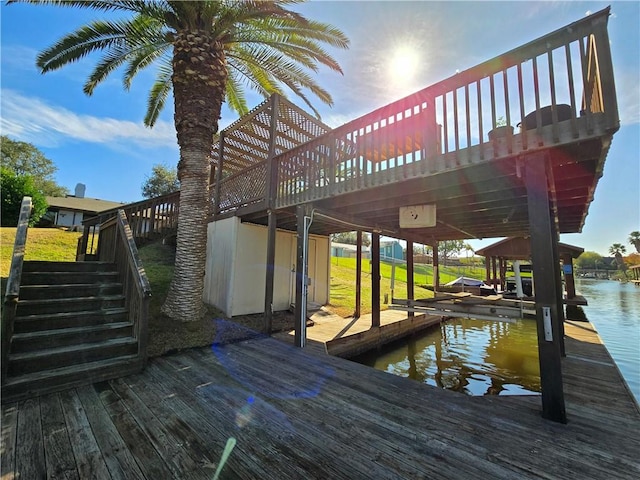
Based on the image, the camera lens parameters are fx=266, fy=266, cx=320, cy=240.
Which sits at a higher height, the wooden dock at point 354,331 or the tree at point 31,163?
the tree at point 31,163

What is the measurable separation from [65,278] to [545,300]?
23.5 feet

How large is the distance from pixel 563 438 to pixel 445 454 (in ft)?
3.94

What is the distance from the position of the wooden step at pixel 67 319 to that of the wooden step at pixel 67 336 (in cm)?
10

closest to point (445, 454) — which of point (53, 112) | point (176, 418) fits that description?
point (176, 418)

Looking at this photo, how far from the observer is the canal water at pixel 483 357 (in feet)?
16.3

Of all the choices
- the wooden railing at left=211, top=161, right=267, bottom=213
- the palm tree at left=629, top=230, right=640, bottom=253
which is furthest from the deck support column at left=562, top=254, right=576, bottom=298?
the palm tree at left=629, top=230, right=640, bottom=253

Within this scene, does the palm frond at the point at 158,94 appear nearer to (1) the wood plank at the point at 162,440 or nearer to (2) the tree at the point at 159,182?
(1) the wood plank at the point at 162,440

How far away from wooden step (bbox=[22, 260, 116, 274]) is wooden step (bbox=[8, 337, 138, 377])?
2.21 m

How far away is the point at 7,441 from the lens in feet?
7.20

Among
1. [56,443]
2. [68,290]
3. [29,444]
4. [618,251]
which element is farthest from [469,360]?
[618,251]

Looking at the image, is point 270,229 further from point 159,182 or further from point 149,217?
point 159,182

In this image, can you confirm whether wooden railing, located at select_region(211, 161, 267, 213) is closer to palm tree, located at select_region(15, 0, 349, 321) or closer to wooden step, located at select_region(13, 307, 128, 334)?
palm tree, located at select_region(15, 0, 349, 321)

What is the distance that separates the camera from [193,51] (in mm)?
5484

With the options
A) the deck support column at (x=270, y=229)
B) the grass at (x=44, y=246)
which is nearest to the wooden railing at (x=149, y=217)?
the grass at (x=44, y=246)
